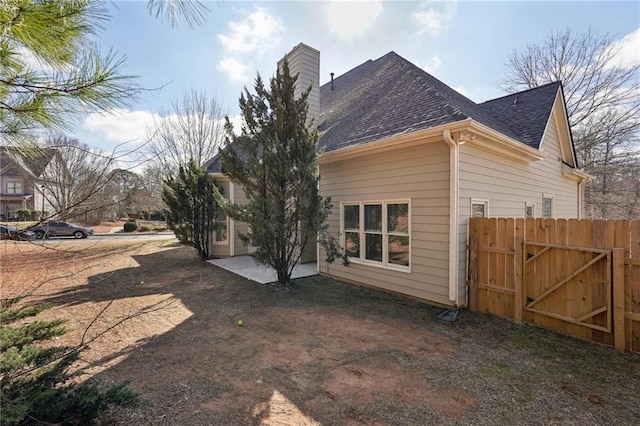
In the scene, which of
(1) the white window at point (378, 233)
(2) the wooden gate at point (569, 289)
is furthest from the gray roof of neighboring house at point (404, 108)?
(2) the wooden gate at point (569, 289)

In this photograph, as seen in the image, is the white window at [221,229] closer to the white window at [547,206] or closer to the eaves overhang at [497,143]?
the eaves overhang at [497,143]

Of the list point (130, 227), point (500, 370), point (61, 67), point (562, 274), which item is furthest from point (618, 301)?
point (130, 227)

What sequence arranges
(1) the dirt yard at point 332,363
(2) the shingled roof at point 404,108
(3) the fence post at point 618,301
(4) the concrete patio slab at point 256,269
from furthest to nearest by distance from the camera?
(4) the concrete patio slab at point 256,269 < (2) the shingled roof at point 404,108 < (3) the fence post at point 618,301 < (1) the dirt yard at point 332,363

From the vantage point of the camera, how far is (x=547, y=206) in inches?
356

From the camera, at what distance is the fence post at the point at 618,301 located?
3.70 metres

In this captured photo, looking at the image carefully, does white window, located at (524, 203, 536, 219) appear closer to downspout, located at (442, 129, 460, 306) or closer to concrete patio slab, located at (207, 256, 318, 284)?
downspout, located at (442, 129, 460, 306)

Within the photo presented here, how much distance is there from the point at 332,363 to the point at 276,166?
13.9 feet

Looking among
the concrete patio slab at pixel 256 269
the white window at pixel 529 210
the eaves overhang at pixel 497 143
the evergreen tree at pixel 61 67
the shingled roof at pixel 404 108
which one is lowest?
the concrete patio slab at pixel 256 269

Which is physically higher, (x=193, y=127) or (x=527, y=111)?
(x=193, y=127)

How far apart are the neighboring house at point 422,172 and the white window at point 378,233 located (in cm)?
2

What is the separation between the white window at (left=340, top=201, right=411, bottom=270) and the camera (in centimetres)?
604

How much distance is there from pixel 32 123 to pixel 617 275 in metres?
6.38

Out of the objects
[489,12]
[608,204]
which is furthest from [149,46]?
[608,204]

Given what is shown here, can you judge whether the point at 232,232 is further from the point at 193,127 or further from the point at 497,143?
the point at 193,127
